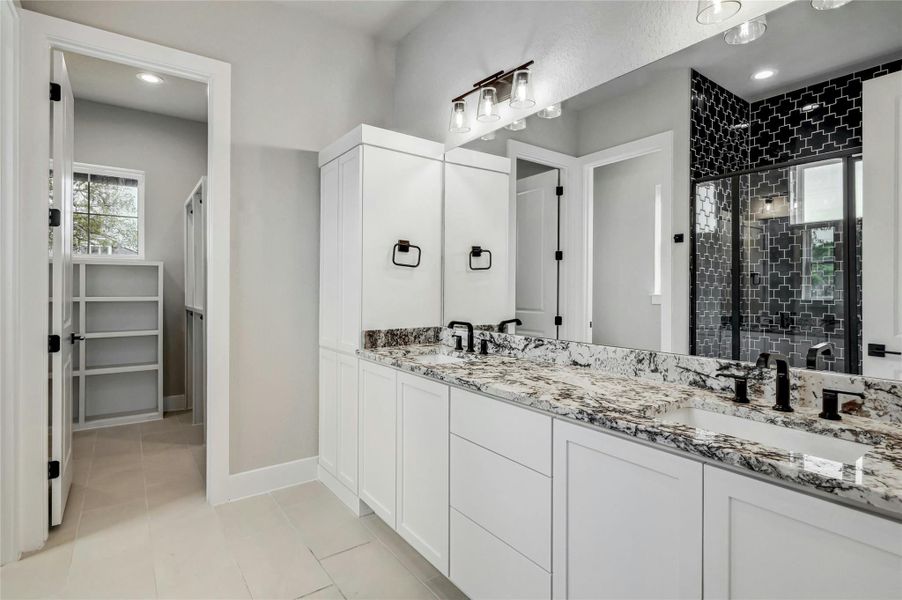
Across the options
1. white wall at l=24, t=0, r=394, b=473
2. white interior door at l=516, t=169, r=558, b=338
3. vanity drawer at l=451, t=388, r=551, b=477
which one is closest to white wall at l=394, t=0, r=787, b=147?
white interior door at l=516, t=169, r=558, b=338

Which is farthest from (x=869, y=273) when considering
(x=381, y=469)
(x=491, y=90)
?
(x=381, y=469)

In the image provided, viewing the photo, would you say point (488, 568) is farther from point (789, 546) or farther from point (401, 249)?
point (401, 249)

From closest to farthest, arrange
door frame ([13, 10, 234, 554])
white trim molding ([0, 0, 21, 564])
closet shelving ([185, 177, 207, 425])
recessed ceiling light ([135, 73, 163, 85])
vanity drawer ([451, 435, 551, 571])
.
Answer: vanity drawer ([451, 435, 551, 571]) → white trim molding ([0, 0, 21, 564]) → door frame ([13, 10, 234, 554]) → recessed ceiling light ([135, 73, 163, 85]) → closet shelving ([185, 177, 207, 425])

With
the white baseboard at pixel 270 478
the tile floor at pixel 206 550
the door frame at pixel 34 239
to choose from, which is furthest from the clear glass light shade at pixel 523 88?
the white baseboard at pixel 270 478

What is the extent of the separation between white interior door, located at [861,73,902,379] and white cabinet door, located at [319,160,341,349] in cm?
223

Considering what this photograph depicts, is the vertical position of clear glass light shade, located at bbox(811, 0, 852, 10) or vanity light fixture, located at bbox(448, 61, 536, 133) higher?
vanity light fixture, located at bbox(448, 61, 536, 133)

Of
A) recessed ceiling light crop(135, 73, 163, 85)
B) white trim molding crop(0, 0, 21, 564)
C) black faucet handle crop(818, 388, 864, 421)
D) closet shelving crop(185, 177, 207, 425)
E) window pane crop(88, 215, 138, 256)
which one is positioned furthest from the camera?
window pane crop(88, 215, 138, 256)

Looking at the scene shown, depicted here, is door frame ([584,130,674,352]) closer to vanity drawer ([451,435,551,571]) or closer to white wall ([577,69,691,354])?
white wall ([577,69,691,354])

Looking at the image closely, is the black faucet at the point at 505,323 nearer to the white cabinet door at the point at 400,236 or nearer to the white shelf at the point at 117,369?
the white cabinet door at the point at 400,236

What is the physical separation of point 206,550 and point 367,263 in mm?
1529

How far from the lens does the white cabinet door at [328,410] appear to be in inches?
105

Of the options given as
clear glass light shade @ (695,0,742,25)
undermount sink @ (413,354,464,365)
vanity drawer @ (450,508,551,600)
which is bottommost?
vanity drawer @ (450,508,551,600)

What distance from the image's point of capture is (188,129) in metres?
4.51

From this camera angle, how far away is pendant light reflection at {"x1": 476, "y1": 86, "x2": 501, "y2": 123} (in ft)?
7.56
